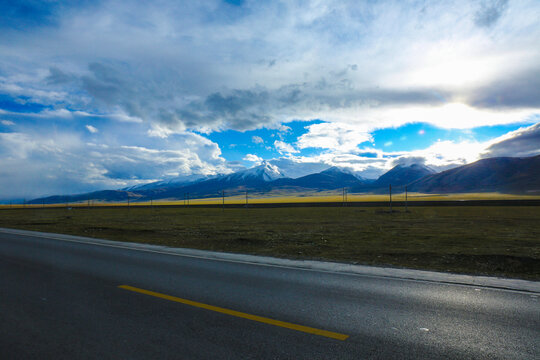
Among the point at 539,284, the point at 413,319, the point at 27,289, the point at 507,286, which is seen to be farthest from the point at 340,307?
the point at 27,289

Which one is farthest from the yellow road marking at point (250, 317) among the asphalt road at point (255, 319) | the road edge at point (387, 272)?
the road edge at point (387, 272)

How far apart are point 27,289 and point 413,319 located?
8.92 m

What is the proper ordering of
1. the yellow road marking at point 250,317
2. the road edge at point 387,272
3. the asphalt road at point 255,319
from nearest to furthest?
the asphalt road at point 255,319 < the yellow road marking at point 250,317 < the road edge at point 387,272

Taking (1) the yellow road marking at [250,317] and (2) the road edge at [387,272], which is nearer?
(1) the yellow road marking at [250,317]

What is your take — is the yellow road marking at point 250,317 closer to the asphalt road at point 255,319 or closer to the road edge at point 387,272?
the asphalt road at point 255,319

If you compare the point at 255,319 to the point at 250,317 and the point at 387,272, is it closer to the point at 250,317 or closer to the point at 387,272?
the point at 250,317

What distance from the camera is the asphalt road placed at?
15.2 ft

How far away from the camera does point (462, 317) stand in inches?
227

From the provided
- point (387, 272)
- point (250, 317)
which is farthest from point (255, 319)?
point (387, 272)

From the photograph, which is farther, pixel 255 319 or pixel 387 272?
pixel 387 272

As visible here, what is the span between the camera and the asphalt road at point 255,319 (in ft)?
15.2

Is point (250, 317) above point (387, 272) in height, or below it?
above

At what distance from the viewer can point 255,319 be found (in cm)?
572

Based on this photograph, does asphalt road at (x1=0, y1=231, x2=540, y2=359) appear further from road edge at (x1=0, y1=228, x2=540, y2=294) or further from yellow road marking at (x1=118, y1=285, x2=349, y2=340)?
road edge at (x1=0, y1=228, x2=540, y2=294)
